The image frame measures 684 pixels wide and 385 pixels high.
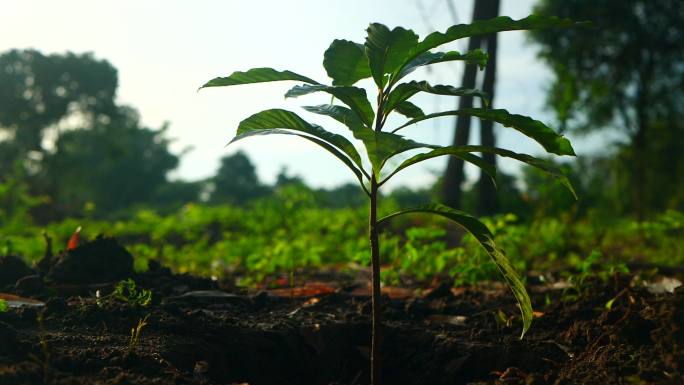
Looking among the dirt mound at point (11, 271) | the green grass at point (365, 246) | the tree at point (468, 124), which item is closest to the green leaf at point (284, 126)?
the green grass at point (365, 246)

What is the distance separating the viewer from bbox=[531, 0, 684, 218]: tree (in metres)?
21.8

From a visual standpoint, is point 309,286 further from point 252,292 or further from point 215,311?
point 215,311

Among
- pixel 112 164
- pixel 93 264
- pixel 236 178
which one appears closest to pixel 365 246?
pixel 93 264

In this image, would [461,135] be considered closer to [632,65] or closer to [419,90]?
[419,90]

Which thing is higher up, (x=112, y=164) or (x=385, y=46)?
(x=112, y=164)

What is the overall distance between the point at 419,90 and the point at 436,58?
16 centimetres

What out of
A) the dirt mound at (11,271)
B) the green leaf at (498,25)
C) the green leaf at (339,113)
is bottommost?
the dirt mound at (11,271)

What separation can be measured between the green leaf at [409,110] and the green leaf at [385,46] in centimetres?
27

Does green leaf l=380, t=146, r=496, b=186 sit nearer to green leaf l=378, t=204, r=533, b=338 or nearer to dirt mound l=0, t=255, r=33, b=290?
green leaf l=378, t=204, r=533, b=338

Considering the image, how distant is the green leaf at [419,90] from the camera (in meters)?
2.28

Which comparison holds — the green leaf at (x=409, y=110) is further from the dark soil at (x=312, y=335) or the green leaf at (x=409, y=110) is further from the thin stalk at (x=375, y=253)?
the dark soil at (x=312, y=335)

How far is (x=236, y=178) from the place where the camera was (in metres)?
35.8

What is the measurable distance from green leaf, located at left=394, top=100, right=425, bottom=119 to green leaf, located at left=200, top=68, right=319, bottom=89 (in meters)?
0.46

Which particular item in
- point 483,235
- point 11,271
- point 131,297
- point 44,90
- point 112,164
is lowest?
point 131,297
